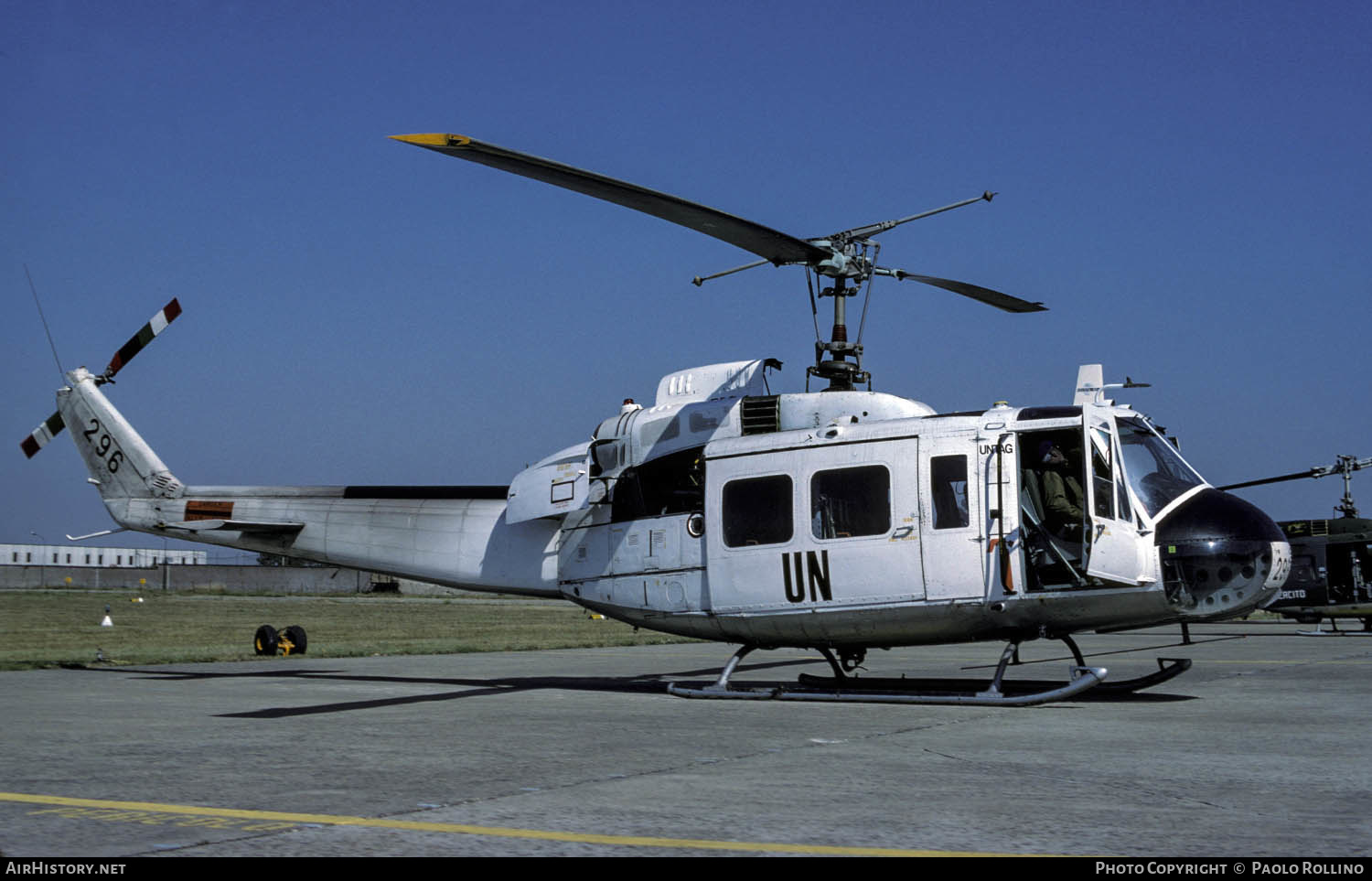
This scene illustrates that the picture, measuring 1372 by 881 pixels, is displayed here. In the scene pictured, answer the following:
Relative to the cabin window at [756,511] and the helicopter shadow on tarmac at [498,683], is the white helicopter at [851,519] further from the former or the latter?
the helicopter shadow on tarmac at [498,683]

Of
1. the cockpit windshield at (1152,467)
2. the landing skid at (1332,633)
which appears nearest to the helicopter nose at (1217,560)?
the cockpit windshield at (1152,467)

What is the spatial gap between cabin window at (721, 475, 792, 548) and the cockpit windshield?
11.0ft

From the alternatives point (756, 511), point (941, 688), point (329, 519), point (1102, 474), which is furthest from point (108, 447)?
point (1102, 474)

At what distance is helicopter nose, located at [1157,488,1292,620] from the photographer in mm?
11453

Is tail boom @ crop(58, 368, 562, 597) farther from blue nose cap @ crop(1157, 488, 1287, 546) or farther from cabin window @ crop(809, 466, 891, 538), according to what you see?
blue nose cap @ crop(1157, 488, 1287, 546)

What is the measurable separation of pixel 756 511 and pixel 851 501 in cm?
107

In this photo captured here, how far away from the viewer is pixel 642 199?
10.9 m

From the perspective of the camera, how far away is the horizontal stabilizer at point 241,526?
16688mm

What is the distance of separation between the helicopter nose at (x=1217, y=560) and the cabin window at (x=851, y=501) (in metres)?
2.61

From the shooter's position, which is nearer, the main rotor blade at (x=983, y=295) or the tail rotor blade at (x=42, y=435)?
the main rotor blade at (x=983, y=295)

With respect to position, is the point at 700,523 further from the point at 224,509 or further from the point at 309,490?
the point at 224,509

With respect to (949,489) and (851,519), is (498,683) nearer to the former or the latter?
(851,519)

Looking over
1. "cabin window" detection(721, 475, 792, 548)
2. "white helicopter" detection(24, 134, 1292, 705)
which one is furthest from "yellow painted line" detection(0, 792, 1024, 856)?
"cabin window" detection(721, 475, 792, 548)

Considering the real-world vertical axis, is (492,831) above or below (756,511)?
below
